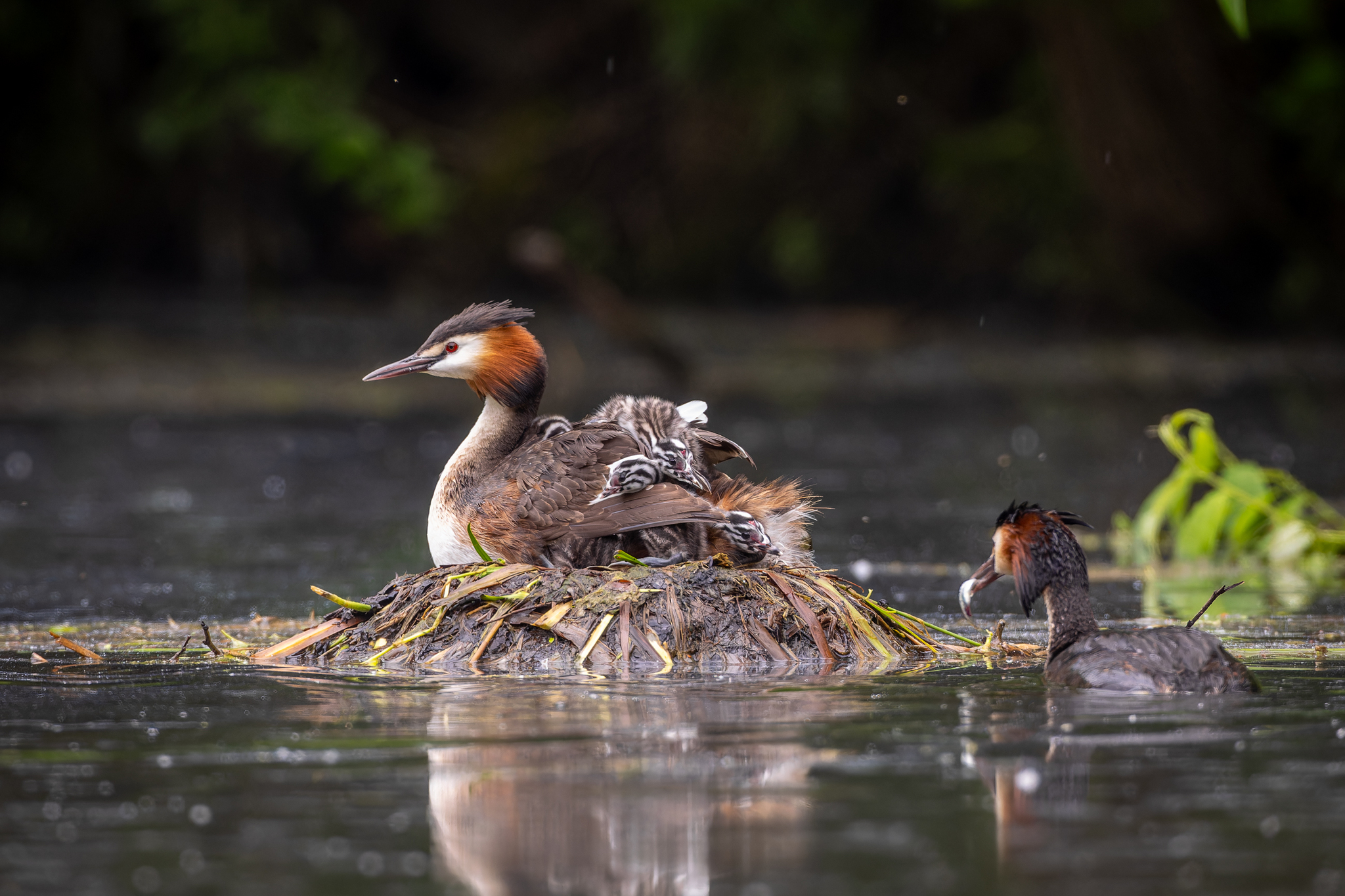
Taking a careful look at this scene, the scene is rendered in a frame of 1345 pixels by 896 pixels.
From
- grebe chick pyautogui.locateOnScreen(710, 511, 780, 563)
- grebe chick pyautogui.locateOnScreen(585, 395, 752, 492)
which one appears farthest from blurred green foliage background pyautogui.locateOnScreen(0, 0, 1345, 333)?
grebe chick pyautogui.locateOnScreen(710, 511, 780, 563)

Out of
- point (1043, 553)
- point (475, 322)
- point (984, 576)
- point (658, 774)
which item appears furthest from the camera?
point (475, 322)

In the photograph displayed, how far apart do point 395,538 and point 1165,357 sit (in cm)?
1511

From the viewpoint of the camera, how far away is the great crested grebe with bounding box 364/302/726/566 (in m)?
6.84

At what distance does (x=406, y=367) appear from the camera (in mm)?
7074

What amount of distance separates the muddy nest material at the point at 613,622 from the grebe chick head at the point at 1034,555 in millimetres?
502

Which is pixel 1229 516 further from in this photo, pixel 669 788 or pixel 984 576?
pixel 669 788

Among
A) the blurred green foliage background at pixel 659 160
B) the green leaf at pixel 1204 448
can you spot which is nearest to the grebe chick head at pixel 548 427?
the green leaf at pixel 1204 448

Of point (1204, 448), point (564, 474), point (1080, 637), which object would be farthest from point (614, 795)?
point (1204, 448)

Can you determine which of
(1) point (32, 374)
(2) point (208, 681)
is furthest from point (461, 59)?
(2) point (208, 681)

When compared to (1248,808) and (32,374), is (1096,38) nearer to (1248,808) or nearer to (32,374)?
(32,374)

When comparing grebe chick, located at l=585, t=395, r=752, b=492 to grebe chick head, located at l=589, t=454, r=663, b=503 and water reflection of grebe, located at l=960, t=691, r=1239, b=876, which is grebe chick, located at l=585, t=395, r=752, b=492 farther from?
water reflection of grebe, located at l=960, t=691, r=1239, b=876

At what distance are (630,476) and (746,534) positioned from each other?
0.52 m

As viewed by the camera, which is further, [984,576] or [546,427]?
[546,427]

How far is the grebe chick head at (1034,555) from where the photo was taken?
6.08 metres
